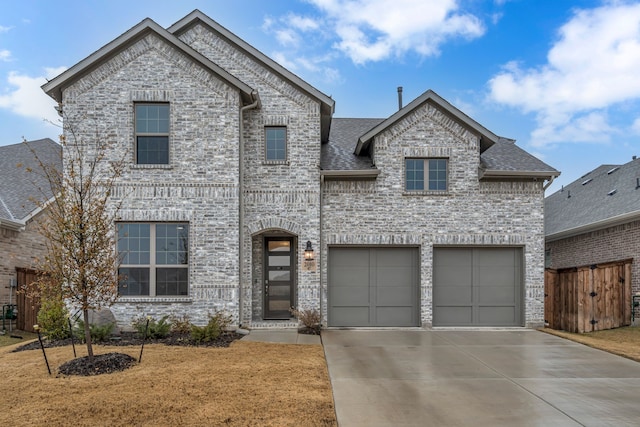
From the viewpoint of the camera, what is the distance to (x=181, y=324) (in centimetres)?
1059

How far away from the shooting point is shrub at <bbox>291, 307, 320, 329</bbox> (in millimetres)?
11336

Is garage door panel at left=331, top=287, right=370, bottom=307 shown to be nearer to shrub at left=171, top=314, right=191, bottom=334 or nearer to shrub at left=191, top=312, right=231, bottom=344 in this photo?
shrub at left=191, top=312, right=231, bottom=344

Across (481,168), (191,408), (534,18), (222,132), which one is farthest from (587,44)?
(191,408)

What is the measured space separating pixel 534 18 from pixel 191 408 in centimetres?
1843

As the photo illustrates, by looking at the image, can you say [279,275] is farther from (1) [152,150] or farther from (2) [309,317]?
(1) [152,150]

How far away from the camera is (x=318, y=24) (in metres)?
18.8

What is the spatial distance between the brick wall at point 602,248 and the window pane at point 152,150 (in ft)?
45.7

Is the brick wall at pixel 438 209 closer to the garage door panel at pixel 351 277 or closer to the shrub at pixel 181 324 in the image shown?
the garage door panel at pixel 351 277

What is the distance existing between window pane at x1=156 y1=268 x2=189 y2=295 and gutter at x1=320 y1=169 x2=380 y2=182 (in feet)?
15.2

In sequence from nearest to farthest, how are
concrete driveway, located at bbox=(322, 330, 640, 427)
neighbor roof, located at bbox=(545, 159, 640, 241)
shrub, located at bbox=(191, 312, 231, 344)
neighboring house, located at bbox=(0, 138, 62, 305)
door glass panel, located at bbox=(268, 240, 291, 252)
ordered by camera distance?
1. concrete driveway, located at bbox=(322, 330, 640, 427)
2. shrub, located at bbox=(191, 312, 231, 344)
3. door glass panel, located at bbox=(268, 240, 291, 252)
4. neighboring house, located at bbox=(0, 138, 62, 305)
5. neighbor roof, located at bbox=(545, 159, 640, 241)

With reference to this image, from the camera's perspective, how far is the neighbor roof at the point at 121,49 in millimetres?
10930

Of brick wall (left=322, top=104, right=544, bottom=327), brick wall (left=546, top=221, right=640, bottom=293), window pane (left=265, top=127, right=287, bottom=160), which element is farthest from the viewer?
brick wall (left=546, top=221, right=640, bottom=293)

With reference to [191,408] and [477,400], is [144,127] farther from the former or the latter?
[477,400]

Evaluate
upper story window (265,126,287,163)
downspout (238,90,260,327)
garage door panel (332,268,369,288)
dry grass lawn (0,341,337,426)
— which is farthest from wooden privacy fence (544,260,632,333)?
downspout (238,90,260,327)
